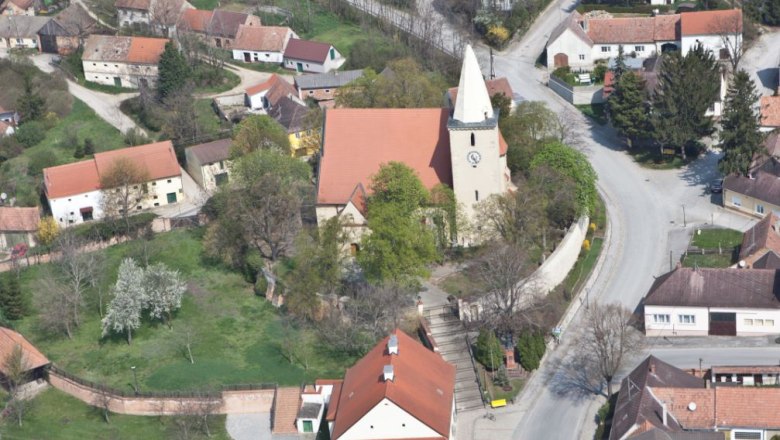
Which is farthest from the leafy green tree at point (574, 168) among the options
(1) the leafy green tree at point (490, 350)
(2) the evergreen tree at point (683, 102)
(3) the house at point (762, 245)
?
(1) the leafy green tree at point (490, 350)

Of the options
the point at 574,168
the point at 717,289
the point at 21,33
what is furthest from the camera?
the point at 21,33

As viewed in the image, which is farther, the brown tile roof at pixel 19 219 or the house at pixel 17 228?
the brown tile roof at pixel 19 219

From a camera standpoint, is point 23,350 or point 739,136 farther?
point 739,136

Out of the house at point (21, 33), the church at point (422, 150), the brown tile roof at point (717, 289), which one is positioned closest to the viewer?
the brown tile roof at point (717, 289)

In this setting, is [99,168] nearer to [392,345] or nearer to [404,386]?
[392,345]

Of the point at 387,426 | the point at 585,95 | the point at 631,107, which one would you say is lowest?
the point at 387,426

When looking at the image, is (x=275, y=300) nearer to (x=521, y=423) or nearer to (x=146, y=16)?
(x=521, y=423)

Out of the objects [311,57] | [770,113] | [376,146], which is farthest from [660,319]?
[311,57]

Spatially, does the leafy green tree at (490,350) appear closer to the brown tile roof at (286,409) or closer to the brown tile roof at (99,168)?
the brown tile roof at (286,409)
